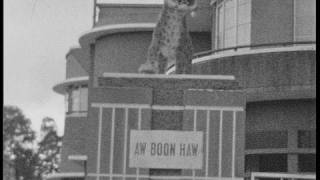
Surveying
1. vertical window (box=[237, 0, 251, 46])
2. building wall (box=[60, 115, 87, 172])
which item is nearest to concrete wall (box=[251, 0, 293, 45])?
vertical window (box=[237, 0, 251, 46])

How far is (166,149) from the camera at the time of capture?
10.9 meters

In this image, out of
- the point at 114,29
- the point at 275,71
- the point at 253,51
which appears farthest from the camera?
A: the point at 114,29

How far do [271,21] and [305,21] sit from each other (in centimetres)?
91

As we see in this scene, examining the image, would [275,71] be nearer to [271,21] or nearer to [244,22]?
[271,21]

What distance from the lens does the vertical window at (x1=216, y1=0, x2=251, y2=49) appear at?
71.6ft

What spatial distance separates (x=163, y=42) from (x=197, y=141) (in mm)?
1747

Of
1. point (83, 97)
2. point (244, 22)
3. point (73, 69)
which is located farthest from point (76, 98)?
point (244, 22)

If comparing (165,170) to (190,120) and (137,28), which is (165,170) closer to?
(190,120)

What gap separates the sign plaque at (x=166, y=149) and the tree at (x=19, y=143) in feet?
169

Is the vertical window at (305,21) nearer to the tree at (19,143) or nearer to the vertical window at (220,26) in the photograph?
the vertical window at (220,26)

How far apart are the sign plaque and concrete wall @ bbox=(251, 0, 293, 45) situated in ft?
35.2

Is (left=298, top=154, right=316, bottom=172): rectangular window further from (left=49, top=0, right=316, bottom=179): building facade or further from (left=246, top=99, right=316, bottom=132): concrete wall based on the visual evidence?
(left=246, top=99, right=316, bottom=132): concrete wall

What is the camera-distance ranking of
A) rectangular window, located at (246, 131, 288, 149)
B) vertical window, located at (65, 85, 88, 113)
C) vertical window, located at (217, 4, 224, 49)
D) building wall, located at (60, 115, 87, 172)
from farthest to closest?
vertical window, located at (65, 85, 88, 113)
building wall, located at (60, 115, 87, 172)
vertical window, located at (217, 4, 224, 49)
rectangular window, located at (246, 131, 288, 149)

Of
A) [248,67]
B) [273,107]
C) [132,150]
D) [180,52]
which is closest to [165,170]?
[132,150]
